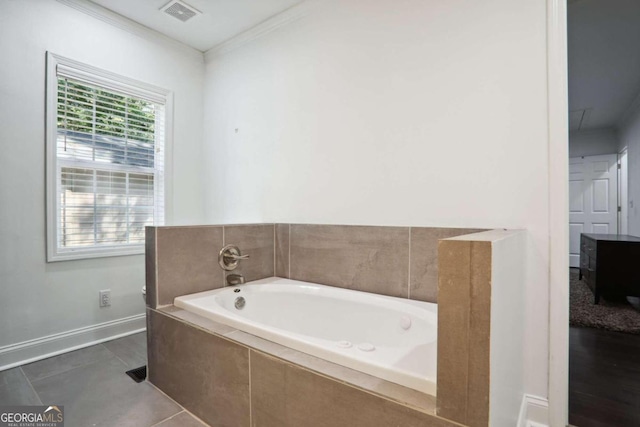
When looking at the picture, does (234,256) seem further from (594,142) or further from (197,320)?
(594,142)

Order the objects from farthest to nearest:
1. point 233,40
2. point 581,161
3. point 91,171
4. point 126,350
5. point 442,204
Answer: point 581,161, point 233,40, point 91,171, point 126,350, point 442,204

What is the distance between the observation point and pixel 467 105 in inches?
66.2

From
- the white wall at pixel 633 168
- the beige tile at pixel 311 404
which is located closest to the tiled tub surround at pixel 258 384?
the beige tile at pixel 311 404

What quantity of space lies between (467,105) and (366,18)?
35.5 inches

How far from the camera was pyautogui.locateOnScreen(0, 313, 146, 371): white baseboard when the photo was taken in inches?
80.0

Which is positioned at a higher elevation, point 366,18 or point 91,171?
point 366,18

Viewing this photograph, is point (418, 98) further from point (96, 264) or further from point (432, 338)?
point (96, 264)

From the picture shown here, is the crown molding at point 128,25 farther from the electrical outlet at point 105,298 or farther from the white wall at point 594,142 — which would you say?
the white wall at point 594,142

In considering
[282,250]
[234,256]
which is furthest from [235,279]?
[282,250]

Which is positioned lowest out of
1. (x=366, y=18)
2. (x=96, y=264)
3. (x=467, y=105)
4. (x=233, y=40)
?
(x=96, y=264)

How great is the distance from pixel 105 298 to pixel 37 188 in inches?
36.2

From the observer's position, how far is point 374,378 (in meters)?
1.01

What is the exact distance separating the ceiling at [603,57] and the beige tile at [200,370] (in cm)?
306

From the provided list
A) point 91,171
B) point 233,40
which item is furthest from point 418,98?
point 91,171
